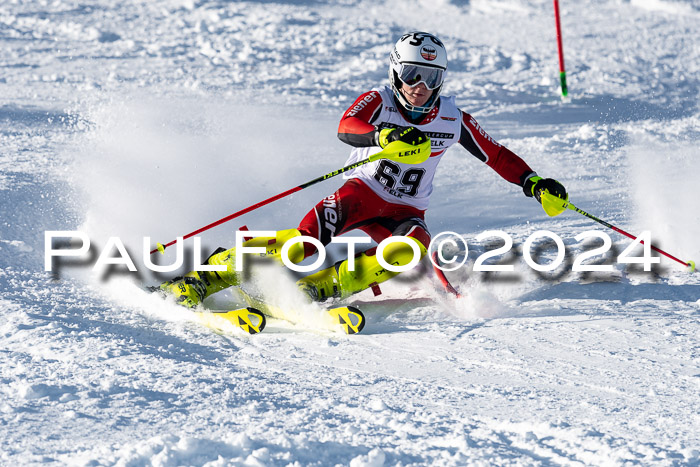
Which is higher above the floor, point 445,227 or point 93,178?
point 93,178

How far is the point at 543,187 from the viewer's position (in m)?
4.77

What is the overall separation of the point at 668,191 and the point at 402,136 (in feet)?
11.6

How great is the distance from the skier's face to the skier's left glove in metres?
0.85

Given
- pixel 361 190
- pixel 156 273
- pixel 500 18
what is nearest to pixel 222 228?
pixel 156 273

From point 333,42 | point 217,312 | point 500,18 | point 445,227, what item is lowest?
point 217,312

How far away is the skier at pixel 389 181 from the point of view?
4.41 m

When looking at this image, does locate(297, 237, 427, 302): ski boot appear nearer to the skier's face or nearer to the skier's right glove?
the skier's right glove

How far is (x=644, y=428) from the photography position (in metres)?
2.96

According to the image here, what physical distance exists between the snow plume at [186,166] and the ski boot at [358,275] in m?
1.37

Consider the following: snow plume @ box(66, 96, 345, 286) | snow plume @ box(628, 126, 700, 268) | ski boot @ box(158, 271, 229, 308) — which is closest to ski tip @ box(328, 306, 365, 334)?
ski boot @ box(158, 271, 229, 308)

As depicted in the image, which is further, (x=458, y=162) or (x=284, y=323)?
(x=458, y=162)

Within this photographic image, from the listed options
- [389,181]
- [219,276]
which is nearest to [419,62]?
[389,181]

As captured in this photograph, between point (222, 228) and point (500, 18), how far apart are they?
10.6 meters

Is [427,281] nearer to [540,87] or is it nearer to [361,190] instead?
[361,190]
